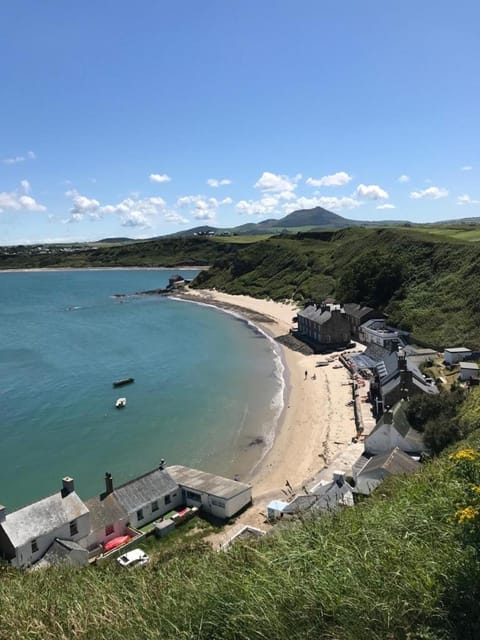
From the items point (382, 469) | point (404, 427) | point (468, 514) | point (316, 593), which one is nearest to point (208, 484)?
point (382, 469)

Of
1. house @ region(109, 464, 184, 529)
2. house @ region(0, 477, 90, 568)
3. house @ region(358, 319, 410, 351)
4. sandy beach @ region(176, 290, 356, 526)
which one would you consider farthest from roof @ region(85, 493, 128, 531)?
house @ region(358, 319, 410, 351)

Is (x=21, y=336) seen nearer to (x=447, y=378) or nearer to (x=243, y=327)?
(x=243, y=327)

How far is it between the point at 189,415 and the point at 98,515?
18255 millimetres

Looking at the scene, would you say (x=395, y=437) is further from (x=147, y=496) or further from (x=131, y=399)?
(x=131, y=399)

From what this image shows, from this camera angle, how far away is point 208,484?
1069 inches

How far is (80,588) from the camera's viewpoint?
330 inches

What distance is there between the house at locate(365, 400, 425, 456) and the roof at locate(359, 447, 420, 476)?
2782mm

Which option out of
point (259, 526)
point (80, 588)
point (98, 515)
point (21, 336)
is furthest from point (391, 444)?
point (21, 336)

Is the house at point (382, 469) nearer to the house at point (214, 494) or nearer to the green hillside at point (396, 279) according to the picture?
the house at point (214, 494)

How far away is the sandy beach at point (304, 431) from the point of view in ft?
96.3

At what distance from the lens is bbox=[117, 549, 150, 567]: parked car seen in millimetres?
20636

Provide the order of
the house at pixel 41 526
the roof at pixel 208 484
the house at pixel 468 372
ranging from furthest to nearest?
the house at pixel 468 372, the roof at pixel 208 484, the house at pixel 41 526

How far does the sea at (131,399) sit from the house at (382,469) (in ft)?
29.5

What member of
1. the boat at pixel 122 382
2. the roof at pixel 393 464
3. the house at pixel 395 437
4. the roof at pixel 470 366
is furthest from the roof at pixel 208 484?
the boat at pixel 122 382
